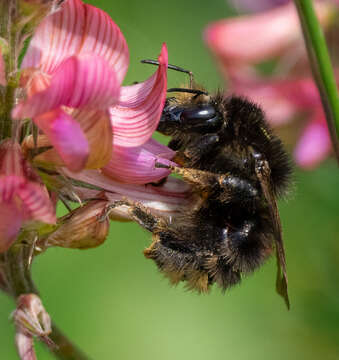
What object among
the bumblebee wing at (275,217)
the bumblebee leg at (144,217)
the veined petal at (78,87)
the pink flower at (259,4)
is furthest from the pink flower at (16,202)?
the pink flower at (259,4)

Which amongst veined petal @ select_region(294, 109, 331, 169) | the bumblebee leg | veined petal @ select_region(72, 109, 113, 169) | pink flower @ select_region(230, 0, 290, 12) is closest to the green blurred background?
veined petal @ select_region(294, 109, 331, 169)

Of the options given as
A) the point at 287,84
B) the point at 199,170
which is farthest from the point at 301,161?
the point at 199,170

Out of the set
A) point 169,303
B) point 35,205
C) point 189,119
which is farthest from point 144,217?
point 169,303

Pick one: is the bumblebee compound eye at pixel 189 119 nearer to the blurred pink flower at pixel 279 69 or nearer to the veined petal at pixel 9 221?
the veined petal at pixel 9 221

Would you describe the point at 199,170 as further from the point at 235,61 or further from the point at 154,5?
the point at 154,5

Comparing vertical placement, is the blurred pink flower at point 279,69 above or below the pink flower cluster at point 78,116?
Result: below

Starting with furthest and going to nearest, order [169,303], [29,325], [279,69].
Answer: [169,303], [279,69], [29,325]

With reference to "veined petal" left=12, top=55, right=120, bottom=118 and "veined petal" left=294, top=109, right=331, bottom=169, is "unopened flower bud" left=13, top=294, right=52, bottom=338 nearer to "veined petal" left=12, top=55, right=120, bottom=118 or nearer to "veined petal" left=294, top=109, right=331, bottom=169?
"veined petal" left=12, top=55, right=120, bottom=118

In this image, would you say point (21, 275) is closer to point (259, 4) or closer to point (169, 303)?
point (169, 303)
